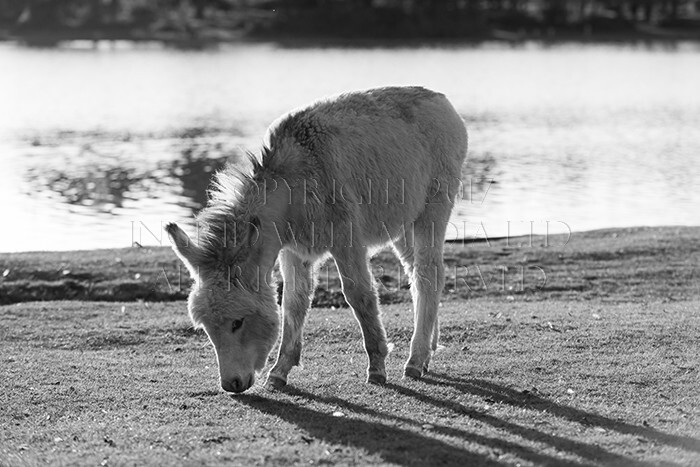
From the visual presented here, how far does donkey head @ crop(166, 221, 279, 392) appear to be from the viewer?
25.2 feet

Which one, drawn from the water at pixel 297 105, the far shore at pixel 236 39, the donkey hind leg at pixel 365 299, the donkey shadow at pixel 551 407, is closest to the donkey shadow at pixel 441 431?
the donkey shadow at pixel 551 407

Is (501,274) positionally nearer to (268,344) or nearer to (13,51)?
(268,344)

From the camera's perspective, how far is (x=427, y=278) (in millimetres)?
9672

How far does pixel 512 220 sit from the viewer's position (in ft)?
73.8

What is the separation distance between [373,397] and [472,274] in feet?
23.2

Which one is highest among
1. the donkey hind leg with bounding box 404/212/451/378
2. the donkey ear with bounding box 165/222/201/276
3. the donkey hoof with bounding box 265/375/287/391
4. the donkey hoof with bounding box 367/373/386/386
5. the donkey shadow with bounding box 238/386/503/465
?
the donkey ear with bounding box 165/222/201/276

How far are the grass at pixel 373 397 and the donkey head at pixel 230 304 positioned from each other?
1.75 feet

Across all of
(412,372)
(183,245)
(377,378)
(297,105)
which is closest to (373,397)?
(377,378)

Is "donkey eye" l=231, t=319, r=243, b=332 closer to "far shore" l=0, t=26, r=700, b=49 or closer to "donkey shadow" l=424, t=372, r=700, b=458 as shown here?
"donkey shadow" l=424, t=372, r=700, b=458

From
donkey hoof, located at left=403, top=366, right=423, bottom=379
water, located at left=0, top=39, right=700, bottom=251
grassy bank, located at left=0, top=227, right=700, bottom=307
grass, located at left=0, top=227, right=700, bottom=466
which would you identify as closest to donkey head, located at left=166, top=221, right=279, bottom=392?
grass, located at left=0, top=227, right=700, bottom=466

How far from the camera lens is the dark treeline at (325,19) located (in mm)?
86312

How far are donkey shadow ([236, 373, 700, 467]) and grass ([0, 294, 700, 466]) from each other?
2cm

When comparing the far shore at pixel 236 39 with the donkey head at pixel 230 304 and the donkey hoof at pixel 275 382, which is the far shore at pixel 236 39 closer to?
the donkey hoof at pixel 275 382

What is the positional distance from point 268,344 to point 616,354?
13.5 ft
